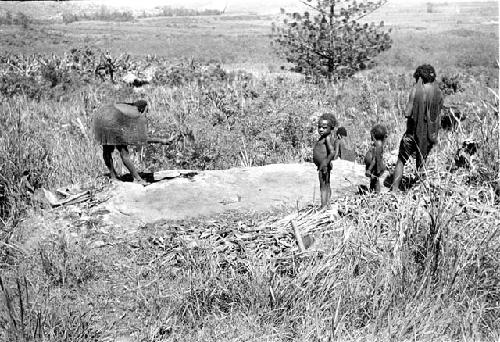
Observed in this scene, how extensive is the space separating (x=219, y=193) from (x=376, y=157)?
1697 mm

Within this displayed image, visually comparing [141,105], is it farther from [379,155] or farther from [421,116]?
[421,116]

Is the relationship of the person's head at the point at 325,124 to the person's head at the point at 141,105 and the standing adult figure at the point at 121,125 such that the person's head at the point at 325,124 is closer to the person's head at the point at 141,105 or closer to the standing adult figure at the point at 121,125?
the standing adult figure at the point at 121,125

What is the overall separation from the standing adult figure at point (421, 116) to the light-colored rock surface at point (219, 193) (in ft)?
2.21

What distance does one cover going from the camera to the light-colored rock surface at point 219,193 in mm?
5375

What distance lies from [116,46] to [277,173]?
33680 mm

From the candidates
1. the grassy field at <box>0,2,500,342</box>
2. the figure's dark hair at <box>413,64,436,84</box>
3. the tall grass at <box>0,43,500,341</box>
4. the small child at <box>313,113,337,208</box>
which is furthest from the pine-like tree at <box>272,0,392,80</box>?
the small child at <box>313,113,337,208</box>

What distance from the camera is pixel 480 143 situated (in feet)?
18.0

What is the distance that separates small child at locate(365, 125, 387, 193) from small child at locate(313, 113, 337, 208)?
1.77ft

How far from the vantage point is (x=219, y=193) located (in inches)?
230

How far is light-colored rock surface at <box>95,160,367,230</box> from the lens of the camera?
5.38 m

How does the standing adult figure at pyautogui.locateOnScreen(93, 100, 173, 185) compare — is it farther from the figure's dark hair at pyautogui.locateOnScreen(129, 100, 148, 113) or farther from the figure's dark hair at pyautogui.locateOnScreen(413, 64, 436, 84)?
the figure's dark hair at pyautogui.locateOnScreen(413, 64, 436, 84)

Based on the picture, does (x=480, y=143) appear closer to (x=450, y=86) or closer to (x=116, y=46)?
(x=450, y=86)

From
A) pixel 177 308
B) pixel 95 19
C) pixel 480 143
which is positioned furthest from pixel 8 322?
pixel 95 19

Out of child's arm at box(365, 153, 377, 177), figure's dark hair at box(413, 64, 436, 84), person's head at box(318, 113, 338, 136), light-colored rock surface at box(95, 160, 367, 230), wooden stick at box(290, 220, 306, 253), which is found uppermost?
figure's dark hair at box(413, 64, 436, 84)
